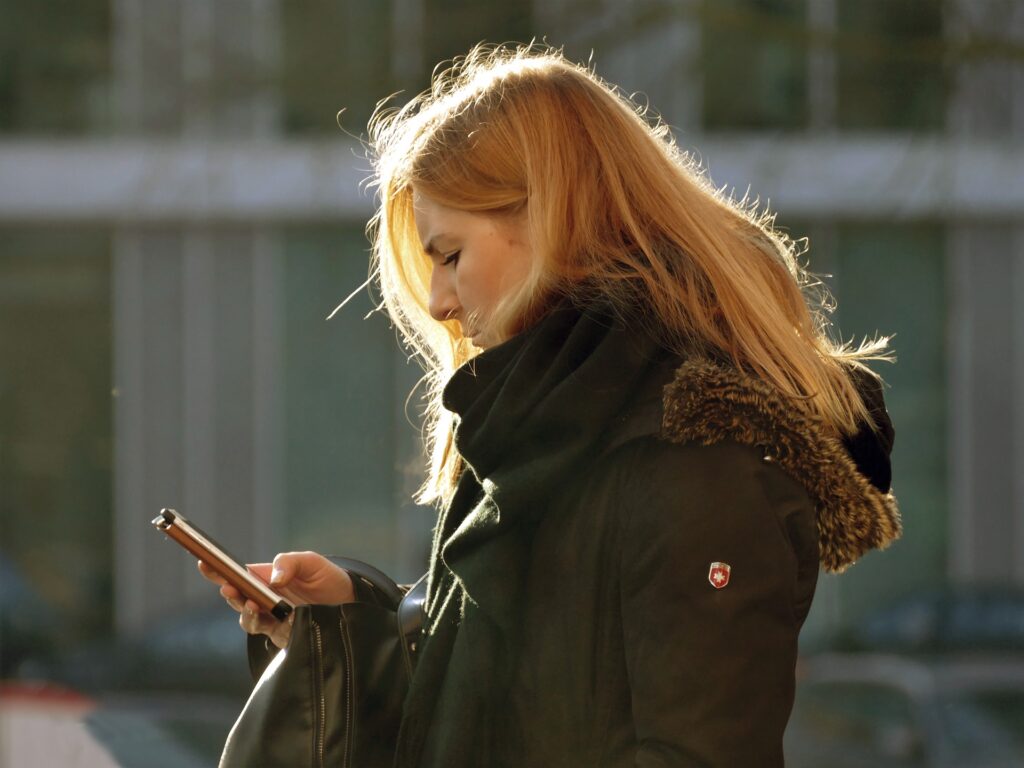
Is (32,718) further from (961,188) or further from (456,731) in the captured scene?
(961,188)

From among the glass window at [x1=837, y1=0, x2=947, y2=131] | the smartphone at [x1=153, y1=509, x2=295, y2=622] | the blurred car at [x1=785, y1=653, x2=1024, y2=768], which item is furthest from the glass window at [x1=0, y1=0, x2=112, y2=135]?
the smartphone at [x1=153, y1=509, x2=295, y2=622]

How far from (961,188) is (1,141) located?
664 centimetres

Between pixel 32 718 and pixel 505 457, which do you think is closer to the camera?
pixel 505 457

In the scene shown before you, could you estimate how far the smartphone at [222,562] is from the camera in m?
1.81

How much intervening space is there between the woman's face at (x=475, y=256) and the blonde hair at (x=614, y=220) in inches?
0.7

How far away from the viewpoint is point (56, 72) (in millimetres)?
11242

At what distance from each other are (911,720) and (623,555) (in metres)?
4.25

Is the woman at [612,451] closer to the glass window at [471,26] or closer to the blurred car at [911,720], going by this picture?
the blurred car at [911,720]

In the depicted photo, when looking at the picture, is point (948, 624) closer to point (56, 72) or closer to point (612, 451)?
point (56, 72)

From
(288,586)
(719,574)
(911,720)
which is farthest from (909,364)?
(719,574)

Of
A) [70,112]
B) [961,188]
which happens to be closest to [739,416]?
[961,188]

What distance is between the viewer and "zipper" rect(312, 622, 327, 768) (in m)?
1.71

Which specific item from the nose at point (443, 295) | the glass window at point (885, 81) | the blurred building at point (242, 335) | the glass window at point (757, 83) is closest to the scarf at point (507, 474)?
the nose at point (443, 295)

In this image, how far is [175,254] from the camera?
36.7 ft
